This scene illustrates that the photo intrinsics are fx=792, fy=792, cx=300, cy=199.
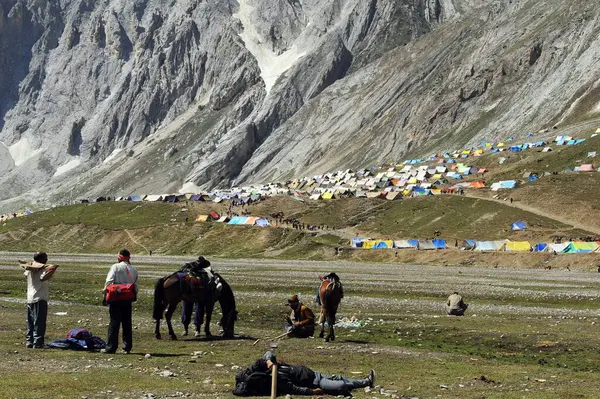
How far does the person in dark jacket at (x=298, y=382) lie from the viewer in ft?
63.4

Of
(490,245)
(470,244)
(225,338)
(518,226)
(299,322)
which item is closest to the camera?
(225,338)

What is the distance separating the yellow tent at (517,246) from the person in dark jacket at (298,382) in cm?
8895

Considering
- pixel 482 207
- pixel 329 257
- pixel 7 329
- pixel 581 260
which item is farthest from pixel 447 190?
pixel 7 329

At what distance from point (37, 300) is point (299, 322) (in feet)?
32.8

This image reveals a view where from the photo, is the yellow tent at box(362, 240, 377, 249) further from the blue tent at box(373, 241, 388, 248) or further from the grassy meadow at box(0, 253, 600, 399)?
the grassy meadow at box(0, 253, 600, 399)

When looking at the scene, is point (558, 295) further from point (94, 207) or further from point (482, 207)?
point (94, 207)

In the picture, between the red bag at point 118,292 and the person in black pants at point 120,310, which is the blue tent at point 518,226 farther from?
the red bag at point 118,292

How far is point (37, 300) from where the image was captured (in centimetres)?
2620

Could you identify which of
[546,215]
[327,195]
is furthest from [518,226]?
[327,195]

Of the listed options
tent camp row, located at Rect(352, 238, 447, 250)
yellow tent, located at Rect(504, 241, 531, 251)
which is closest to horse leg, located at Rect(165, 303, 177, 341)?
yellow tent, located at Rect(504, 241, 531, 251)

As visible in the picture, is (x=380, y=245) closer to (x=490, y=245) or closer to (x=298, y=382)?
(x=490, y=245)

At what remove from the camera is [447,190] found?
149 meters

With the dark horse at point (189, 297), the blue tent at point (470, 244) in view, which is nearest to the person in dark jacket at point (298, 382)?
the dark horse at point (189, 297)

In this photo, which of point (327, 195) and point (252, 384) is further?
point (327, 195)
